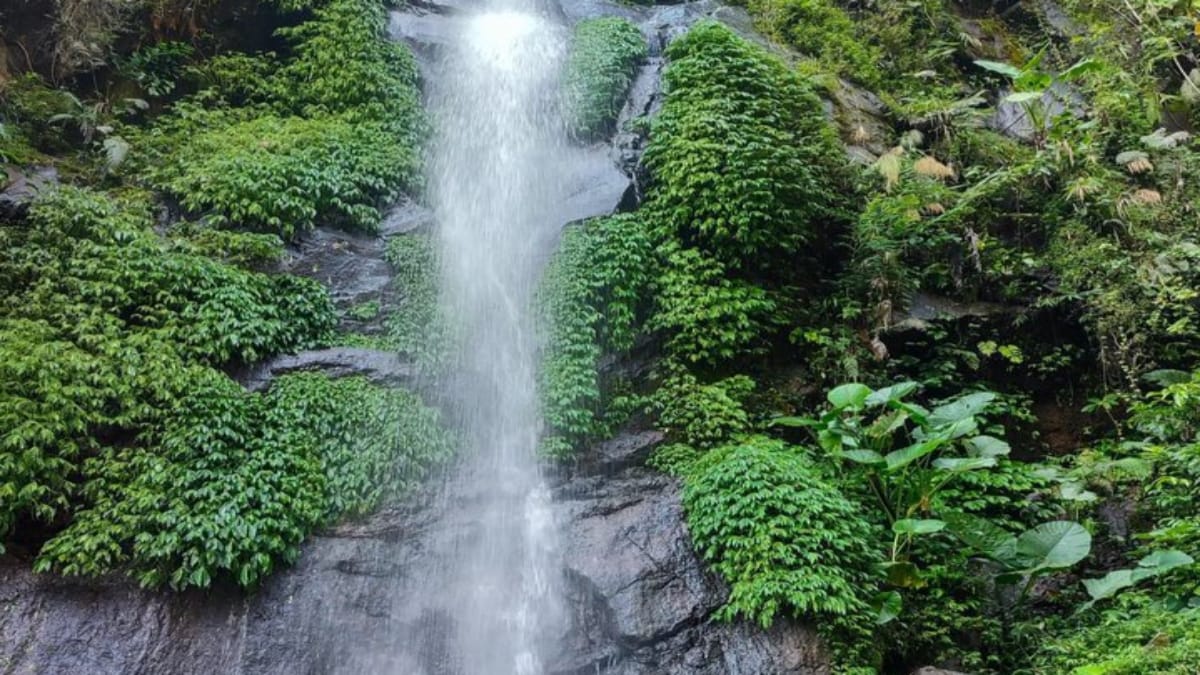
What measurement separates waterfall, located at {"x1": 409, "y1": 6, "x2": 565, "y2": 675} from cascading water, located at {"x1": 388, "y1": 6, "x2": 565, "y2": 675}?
13 mm

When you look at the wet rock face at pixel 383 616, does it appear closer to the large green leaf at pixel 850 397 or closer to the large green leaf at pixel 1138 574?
the large green leaf at pixel 850 397

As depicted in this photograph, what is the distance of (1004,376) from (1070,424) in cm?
88

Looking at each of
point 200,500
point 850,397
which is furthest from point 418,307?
point 850,397

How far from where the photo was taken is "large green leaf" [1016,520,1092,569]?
550 cm

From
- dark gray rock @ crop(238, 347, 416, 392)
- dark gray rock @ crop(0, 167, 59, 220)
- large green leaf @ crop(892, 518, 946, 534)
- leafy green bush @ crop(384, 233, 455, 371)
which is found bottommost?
dark gray rock @ crop(238, 347, 416, 392)

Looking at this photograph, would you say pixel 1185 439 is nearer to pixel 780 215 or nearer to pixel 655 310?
pixel 780 215

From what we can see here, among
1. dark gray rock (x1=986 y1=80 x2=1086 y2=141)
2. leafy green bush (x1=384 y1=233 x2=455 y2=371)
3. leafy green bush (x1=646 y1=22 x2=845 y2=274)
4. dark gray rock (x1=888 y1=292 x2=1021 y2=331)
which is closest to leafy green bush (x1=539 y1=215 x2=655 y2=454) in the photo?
leafy green bush (x1=646 y1=22 x2=845 y2=274)

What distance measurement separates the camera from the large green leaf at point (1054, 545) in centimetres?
550

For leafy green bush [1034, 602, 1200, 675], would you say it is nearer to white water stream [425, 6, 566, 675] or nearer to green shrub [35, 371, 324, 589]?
white water stream [425, 6, 566, 675]

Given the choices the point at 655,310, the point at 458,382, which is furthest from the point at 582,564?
the point at 655,310

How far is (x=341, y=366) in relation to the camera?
719cm

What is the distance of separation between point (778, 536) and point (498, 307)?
410 centimetres

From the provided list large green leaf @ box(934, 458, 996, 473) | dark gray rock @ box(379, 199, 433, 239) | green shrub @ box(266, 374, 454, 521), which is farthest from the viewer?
dark gray rock @ box(379, 199, 433, 239)

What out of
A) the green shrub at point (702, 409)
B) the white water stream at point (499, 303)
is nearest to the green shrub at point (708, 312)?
the green shrub at point (702, 409)
